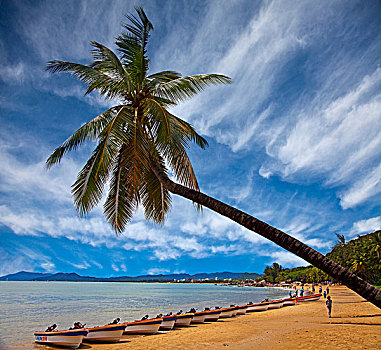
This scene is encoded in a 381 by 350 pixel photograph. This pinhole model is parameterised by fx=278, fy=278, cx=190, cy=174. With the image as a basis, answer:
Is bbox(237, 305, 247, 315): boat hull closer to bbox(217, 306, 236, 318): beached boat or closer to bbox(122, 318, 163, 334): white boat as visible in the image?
bbox(217, 306, 236, 318): beached boat

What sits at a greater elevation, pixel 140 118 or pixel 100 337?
pixel 140 118

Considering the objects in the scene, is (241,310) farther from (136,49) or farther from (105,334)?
(136,49)

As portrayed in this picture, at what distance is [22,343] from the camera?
13.1 meters

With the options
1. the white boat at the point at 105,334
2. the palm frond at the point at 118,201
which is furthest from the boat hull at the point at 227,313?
the palm frond at the point at 118,201

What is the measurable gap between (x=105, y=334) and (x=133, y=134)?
30.0ft

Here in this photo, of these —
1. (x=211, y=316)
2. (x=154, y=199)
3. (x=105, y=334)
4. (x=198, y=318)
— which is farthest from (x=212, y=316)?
(x=154, y=199)

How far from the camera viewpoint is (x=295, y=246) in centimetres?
375

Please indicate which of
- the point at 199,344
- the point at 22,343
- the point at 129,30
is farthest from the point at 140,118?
the point at 22,343

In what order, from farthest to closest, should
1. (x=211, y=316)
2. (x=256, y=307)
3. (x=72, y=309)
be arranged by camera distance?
(x=72, y=309)
(x=256, y=307)
(x=211, y=316)

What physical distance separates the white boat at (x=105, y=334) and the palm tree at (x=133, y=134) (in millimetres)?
6059

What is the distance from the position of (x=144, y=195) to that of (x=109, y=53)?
3948mm

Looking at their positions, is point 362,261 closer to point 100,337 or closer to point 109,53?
point 100,337

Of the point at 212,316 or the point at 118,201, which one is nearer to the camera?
the point at 118,201

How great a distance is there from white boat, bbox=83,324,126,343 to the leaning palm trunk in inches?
347
